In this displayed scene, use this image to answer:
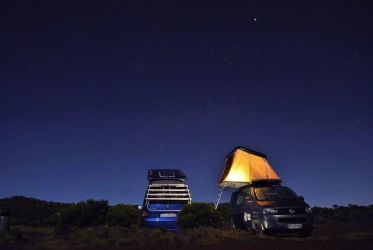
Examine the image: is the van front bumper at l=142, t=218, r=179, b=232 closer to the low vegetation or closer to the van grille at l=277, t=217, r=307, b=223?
the low vegetation

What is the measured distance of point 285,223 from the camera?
38.7ft

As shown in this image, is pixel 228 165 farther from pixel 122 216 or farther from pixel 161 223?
pixel 161 223

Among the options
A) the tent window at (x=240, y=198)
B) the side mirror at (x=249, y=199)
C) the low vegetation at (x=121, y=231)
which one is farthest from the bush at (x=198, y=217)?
the side mirror at (x=249, y=199)

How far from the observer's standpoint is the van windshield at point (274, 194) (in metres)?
12.8

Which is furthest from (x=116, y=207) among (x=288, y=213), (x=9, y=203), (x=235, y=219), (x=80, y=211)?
(x=9, y=203)

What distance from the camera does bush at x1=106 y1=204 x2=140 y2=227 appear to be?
54.1ft

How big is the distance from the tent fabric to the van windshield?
6.03m

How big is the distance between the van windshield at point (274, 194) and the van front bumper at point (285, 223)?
92 cm

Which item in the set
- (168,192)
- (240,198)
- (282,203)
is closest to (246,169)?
(240,198)

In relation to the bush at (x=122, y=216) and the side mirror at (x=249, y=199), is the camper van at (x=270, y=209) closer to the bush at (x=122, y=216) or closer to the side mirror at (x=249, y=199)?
the side mirror at (x=249, y=199)

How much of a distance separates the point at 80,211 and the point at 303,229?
33.7 feet

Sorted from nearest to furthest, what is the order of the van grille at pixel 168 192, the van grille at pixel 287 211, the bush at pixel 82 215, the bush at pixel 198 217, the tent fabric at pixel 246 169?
1. the van grille at pixel 287 211
2. the bush at pixel 198 217
3. the van grille at pixel 168 192
4. the bush at pixel 82 215
5. the tent fabric at pixel 246 169

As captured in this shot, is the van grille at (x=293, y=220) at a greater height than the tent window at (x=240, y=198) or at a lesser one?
lesser

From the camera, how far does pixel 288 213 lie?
39.0ft
